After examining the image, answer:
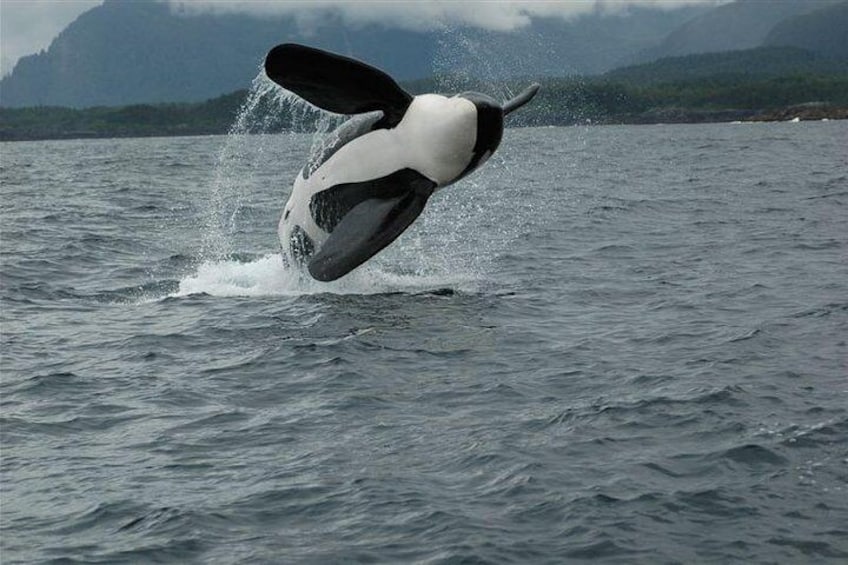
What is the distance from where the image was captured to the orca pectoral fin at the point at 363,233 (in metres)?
12.5

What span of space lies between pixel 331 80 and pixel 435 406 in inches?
159

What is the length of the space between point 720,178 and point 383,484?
33706mm

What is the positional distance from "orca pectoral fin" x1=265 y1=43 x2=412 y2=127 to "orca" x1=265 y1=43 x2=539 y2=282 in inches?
0.4

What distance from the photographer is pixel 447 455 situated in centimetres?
878

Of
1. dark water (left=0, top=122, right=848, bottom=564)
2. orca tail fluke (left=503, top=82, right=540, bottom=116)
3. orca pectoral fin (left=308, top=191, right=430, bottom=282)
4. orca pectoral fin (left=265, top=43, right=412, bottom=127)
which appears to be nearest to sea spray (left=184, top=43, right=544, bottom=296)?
dark water (left=0, top=122, right=848, bottom=564)

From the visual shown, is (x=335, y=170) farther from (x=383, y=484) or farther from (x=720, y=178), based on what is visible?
(x=720, y=178)

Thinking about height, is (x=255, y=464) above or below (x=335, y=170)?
below

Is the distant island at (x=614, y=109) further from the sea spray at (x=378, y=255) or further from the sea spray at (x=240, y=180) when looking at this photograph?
the sea spray at (x=378, y=255)

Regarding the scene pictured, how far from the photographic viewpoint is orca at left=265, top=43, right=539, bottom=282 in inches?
486

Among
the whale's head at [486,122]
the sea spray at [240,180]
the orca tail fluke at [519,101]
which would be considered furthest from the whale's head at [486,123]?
the sea spray at [240,180]

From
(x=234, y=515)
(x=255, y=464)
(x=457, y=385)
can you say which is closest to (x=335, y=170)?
(x=457, y=385)

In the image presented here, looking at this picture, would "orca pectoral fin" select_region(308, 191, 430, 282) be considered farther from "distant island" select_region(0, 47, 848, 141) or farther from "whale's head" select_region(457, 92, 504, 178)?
"distant island" select_region(0, 47, 848, 141)

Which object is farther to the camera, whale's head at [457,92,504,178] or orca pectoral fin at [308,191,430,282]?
whale's head at [457,92,504,178]

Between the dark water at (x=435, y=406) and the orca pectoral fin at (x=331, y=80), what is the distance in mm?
2451
